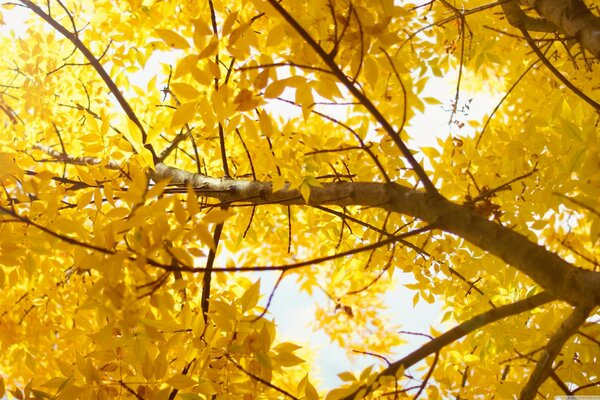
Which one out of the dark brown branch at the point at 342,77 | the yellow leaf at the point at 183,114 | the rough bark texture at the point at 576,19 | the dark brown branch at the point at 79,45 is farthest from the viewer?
the dark brown branch at the point at 79,45

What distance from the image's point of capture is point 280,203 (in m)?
1.54

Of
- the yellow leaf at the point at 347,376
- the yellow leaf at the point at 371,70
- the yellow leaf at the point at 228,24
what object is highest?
the yellow leaf at the point at 371,70

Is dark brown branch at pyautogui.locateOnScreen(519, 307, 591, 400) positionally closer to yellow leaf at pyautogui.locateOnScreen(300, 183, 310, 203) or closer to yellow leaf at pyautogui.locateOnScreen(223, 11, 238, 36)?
yellow leaf at pyautogui.locateOnScreen(300, 183, 310, 203)

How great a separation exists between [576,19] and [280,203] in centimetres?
101

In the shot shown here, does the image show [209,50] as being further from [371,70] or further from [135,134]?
[135,134]

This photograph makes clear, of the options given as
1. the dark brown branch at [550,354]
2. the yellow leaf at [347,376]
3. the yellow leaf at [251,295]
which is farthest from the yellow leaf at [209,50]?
the dark brown branch at [550,354]

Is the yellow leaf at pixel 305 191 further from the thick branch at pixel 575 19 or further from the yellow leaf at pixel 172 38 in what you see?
the thick branch at pixel 575 19

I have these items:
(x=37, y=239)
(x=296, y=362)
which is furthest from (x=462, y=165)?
(x=37, y=239)

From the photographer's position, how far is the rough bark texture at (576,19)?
49.6 inches

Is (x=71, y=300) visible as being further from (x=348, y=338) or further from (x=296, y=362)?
(x=348, y=338)

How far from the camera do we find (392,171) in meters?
2.03

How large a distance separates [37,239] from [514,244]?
4.07 ft

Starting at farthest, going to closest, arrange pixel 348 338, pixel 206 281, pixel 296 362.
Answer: pixel 348 338, pixel 206 281, pixel 296 362

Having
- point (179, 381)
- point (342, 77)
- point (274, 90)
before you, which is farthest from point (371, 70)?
point (179, 381)
